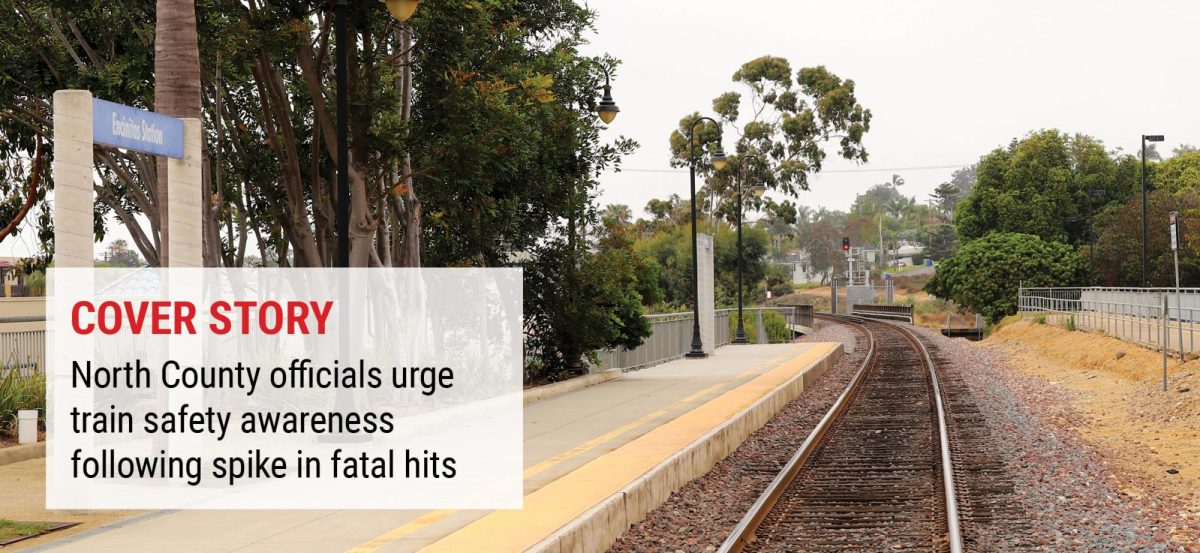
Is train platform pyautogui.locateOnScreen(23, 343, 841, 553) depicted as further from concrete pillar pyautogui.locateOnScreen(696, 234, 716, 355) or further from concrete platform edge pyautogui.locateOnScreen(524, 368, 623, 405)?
concrete pillar pyautogui.locateOnScreen(696, 234, 716, 355)

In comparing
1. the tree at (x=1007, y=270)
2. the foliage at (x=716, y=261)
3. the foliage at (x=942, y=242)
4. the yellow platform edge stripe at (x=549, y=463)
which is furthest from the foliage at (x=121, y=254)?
the foliage at (x=942, y=242)

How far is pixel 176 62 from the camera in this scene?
12820mm

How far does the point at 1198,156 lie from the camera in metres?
86.3

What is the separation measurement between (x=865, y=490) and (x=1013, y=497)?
160 cm

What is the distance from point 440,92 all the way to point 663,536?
1080 cm

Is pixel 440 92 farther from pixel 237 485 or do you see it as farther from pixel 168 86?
pixel 237 485

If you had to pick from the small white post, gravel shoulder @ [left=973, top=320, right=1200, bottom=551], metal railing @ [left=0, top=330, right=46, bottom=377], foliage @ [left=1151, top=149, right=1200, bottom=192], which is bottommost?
gravel shoulder @ [left=973, top=320, right=1200, bottom=551]

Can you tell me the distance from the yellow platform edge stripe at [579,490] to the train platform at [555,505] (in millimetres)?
13

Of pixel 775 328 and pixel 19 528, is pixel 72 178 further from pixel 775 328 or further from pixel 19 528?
pixel 775 328

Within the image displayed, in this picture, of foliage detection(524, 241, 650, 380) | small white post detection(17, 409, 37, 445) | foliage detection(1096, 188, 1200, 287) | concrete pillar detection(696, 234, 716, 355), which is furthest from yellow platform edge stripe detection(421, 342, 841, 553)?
foliage detection(1096, 188, 1200, 287)

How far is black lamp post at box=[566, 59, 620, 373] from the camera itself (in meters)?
23.7

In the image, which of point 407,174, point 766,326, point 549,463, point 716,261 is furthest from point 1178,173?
point 549,463

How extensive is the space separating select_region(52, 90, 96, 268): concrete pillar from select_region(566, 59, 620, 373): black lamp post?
1371cm

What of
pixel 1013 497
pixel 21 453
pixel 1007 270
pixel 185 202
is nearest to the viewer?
pixel 185 202
